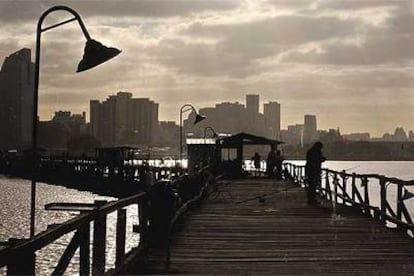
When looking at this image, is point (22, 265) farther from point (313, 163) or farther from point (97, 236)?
point (313, 163)

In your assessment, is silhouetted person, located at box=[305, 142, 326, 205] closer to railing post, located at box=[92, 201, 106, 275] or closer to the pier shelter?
railing post, located at box=[92, 201, 106, 275]

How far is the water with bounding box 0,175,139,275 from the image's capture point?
88.2ft

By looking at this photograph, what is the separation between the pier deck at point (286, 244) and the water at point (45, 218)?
9152 mm

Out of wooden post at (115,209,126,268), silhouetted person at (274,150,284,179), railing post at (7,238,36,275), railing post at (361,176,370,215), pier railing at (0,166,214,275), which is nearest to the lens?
railing post at (7,238,36,275)

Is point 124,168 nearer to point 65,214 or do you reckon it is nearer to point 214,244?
point 65,214

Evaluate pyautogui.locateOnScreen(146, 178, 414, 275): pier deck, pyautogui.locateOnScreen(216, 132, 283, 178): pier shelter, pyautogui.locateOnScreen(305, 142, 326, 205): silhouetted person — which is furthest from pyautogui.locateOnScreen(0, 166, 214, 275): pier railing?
pyautogui.locateOnScreen(216, 132, 283, 178): pier shelter

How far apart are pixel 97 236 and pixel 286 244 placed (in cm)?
459

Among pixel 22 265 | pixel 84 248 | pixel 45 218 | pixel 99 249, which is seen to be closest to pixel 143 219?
pixel 99 249

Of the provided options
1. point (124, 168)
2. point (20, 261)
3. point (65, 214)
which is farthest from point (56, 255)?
point (124, 168)

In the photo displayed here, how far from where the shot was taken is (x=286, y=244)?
11.9m

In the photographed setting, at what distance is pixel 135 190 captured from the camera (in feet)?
192

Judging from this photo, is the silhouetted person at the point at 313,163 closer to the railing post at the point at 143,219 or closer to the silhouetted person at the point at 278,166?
the railing post at the point at 143,219

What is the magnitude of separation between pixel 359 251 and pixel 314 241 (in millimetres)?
1324

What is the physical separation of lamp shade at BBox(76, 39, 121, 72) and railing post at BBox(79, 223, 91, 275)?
2925 mm
